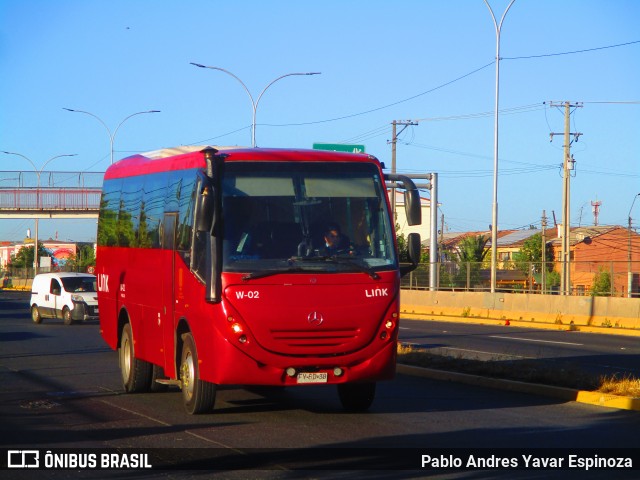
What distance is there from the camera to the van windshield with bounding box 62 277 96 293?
3269 centimetres

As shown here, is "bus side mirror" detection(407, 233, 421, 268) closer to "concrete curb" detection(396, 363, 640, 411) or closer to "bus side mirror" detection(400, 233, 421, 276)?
"bus side mirror" detection(400, 233, 421, 276)

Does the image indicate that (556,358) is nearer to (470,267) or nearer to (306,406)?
(306,406)

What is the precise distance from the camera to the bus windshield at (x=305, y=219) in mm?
11180

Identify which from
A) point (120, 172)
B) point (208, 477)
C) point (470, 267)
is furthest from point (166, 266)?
point (470, 267)

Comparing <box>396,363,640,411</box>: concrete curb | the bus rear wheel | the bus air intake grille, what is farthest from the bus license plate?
<box>396,363,640,411</box>: concrete curb

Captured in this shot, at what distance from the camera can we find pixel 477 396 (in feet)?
44.8

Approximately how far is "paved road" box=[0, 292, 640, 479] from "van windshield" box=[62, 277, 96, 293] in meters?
16.9

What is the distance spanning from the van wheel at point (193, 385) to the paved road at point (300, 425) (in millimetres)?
171

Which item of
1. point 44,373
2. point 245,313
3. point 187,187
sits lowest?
point 44,373

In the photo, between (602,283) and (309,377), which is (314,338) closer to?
(309,377)

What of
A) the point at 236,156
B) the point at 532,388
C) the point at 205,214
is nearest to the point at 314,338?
the point at 205,214

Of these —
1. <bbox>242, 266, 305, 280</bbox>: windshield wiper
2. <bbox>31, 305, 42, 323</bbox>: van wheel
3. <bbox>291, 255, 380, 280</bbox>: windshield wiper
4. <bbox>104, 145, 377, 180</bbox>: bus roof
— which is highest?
<bbox>104, 145, 377, 180</bbox>: bus roof

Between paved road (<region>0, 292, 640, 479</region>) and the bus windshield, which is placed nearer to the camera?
paved road (<region>0, 292, 640, 479</region>)

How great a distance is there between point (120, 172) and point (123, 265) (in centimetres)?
183
